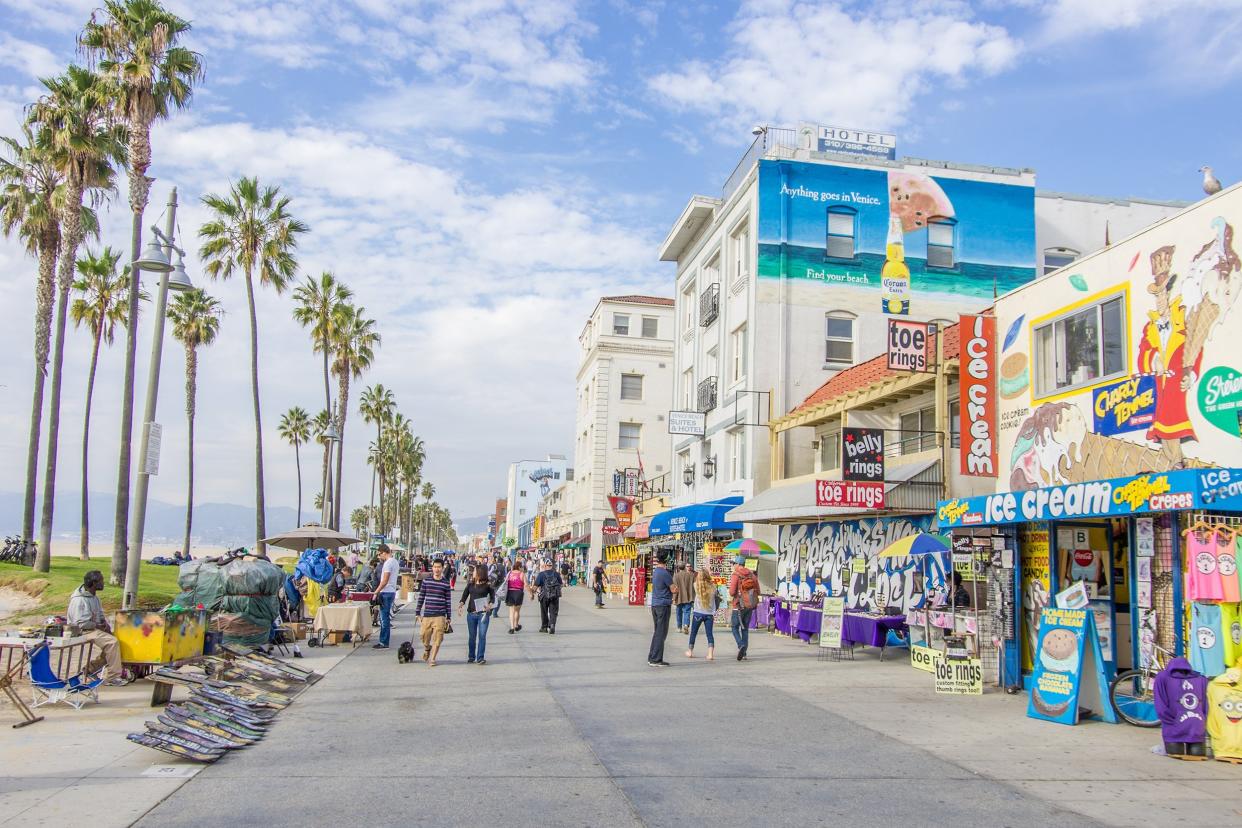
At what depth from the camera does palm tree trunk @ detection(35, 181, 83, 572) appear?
26.5 meters

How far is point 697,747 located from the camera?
29.9 feet

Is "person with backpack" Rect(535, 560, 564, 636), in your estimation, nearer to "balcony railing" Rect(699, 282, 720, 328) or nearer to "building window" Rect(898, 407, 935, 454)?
"building window" Rect(898, 407, 935, 454)

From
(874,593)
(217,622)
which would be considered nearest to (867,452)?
(874,593)

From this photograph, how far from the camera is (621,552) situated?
156 feet

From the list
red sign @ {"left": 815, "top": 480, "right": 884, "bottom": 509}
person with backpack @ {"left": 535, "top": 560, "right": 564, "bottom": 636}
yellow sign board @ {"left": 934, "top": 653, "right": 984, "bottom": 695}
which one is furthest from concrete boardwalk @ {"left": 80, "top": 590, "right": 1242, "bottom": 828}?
person with backpack @ {"left": 535, "top": 560, "right": 564, "bottom": 636}

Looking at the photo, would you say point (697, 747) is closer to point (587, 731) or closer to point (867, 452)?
Result: point (587, 731)

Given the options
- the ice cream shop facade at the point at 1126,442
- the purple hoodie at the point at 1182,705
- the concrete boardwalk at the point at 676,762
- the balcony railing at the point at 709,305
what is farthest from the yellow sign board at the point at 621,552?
the purple hoodie at the point at 1182,705

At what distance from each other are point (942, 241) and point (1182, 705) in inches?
871

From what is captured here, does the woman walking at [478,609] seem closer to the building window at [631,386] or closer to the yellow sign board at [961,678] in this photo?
the yellow sign board at [961,678]

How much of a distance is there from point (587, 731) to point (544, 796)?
2.80 m

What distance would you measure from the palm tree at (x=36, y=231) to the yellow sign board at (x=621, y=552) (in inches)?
896

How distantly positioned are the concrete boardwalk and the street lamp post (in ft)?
12.5

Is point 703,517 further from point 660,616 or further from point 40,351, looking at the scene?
point 40,351

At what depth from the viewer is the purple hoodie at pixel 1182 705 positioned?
9.12m
